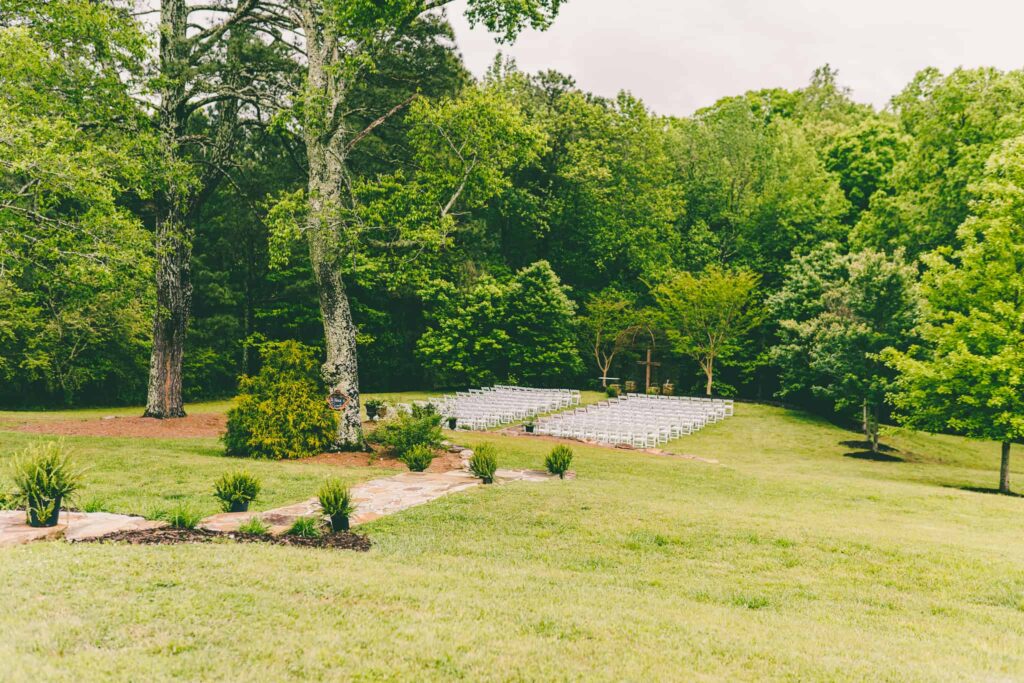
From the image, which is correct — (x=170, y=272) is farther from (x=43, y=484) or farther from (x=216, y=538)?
(x=216, y=538)

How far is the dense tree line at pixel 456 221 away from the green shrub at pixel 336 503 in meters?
8.39

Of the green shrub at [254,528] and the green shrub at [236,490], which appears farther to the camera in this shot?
the green shrub at [236,490]

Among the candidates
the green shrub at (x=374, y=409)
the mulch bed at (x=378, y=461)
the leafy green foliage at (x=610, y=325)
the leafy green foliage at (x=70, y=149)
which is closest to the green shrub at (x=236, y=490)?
the mulch bed at (x=378, y=461)

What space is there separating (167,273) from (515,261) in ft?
89.0

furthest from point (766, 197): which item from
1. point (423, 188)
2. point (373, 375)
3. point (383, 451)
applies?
point (383, 451)

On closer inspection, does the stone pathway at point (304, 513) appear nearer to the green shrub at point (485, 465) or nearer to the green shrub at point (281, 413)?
the green shrub at point (485, 465)

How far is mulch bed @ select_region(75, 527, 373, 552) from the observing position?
7406 millimetres

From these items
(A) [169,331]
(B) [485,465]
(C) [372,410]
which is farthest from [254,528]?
(C) [372,410]

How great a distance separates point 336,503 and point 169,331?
15.7 m

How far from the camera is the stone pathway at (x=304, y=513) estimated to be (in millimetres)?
7504

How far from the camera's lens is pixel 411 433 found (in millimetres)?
16359

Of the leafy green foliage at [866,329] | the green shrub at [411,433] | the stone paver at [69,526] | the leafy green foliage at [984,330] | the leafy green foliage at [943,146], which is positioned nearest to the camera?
the stone paver at [69,526]

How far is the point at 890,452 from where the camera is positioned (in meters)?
26.2

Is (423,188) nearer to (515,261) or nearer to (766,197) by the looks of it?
(515,261)
